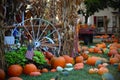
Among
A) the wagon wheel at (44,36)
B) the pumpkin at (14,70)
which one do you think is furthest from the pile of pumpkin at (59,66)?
the wagon wheel at (44,36)

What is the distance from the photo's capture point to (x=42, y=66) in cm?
845

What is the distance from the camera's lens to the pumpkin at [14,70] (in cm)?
759

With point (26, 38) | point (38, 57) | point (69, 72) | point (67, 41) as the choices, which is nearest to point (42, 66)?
point (38, 57)

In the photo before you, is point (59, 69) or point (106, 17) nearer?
point (59, 69)

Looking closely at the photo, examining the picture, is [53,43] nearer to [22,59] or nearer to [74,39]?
[74,39]

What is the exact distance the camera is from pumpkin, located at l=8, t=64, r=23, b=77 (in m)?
7.59

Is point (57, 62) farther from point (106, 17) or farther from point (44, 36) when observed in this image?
point (106, 17)

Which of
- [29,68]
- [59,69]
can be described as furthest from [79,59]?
[29,68]

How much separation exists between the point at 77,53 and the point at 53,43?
792 millimetres

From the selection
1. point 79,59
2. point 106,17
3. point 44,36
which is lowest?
point 106,17

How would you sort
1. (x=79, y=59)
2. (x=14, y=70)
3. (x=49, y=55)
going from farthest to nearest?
(x=79, y=59)
(x=49, y=55)
(x=14, y=70)

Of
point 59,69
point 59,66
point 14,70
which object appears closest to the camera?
point 14,70

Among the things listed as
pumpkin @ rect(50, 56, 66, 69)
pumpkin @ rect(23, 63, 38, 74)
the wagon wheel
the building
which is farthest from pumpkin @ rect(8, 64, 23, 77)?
the building

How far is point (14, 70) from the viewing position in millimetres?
7602
